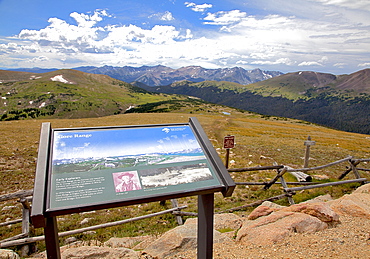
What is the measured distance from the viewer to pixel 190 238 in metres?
6.64

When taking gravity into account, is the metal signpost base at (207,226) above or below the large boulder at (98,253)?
above

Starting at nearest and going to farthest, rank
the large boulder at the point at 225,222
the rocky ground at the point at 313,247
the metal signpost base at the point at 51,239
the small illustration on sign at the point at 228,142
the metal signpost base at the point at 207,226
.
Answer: the metal signpost base at the point at 51,239
the metal signpost base at the point at 207,226
the rocky ground at the point at 313,247
the large boulder at the point at 225,222
the small illustration on sign at the point at 228,142

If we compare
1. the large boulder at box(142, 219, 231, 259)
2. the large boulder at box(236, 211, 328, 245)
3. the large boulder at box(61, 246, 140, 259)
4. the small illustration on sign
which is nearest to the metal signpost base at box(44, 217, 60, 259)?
the large boulder at box(61, 246, 140, 259)

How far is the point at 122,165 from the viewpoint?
15.7 feet

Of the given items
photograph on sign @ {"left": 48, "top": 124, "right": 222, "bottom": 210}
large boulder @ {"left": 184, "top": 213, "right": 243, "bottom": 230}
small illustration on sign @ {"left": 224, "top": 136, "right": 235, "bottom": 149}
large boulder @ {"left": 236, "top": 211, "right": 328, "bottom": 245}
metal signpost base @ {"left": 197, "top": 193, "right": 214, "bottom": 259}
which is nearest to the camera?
photograph on sign @ {"left": 48, "top": 124, "right": 222, "bottom": 210}

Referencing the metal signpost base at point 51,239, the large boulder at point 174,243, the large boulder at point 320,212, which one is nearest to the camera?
the metal signpost base at point 51,239

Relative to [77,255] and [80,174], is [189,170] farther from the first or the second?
[77,255]

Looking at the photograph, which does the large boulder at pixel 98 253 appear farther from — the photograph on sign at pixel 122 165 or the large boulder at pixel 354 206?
the large boulder at pixel 354 206

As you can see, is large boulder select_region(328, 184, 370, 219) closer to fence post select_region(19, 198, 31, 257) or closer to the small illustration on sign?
the small illustration on sign

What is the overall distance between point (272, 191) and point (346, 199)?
168 inches

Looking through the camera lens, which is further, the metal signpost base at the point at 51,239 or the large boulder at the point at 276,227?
the large boulder at the point at 276,227

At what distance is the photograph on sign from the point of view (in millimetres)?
4285

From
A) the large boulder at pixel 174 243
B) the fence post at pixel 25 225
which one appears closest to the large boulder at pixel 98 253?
the large boulder at pixel 174 243

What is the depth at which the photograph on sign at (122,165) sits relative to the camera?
169 inches
